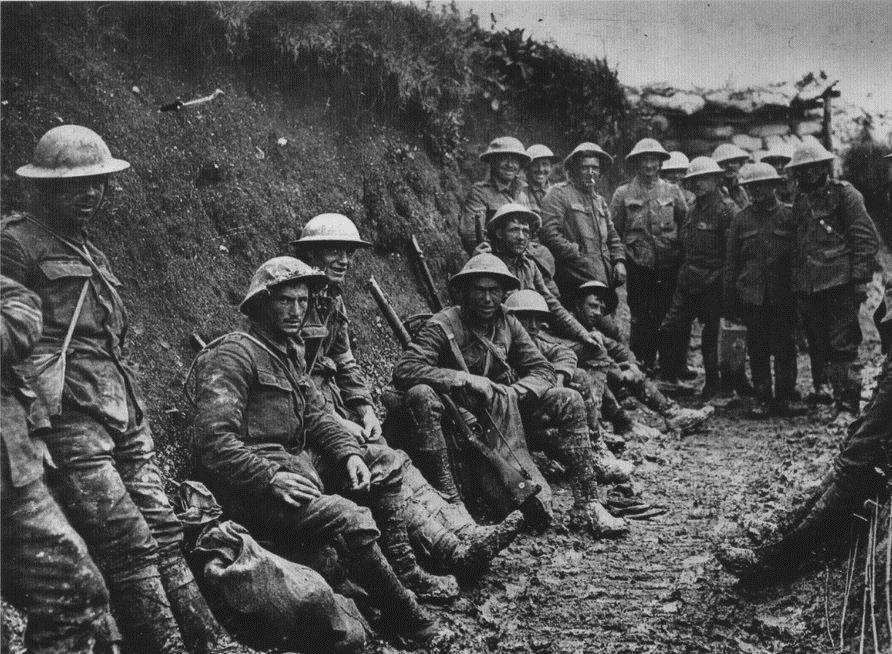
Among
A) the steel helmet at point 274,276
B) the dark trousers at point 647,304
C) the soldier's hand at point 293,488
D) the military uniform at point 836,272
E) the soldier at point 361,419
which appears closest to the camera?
the soldier's hand at point 293,488

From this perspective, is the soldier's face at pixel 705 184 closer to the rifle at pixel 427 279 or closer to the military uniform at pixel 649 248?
the military uniform at pixel 649 248

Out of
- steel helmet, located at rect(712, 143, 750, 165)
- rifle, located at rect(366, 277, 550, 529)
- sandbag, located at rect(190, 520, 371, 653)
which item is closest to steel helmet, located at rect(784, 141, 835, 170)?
steel helmet, located at rect(712, 143, 750, 165)

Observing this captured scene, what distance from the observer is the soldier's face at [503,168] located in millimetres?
9328

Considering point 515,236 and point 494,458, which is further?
point 515,236

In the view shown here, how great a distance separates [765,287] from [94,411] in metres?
7.72

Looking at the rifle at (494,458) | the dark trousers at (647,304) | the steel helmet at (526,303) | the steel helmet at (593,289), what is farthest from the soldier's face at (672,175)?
the rifle at (494,458)

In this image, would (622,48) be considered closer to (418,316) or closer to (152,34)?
(418,316)

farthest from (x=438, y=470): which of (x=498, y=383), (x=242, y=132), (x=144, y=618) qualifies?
(x=242, y=132)

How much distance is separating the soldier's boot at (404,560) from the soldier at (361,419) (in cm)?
4

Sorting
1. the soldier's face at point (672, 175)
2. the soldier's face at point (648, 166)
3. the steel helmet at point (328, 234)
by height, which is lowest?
the steel helmet at point (328, 234)

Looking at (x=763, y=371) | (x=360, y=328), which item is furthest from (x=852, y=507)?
(x=763, y=371)

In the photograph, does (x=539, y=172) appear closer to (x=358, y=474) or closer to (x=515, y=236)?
(x=515, y=236)

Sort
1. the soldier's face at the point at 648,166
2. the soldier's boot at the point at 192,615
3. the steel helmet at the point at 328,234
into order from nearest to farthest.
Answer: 1. the soldier's boot at the point at 192,615
2. the steel helmet at the point at 328,234
3. the soldier's face at the point at 648,166

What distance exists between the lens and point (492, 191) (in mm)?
9258
